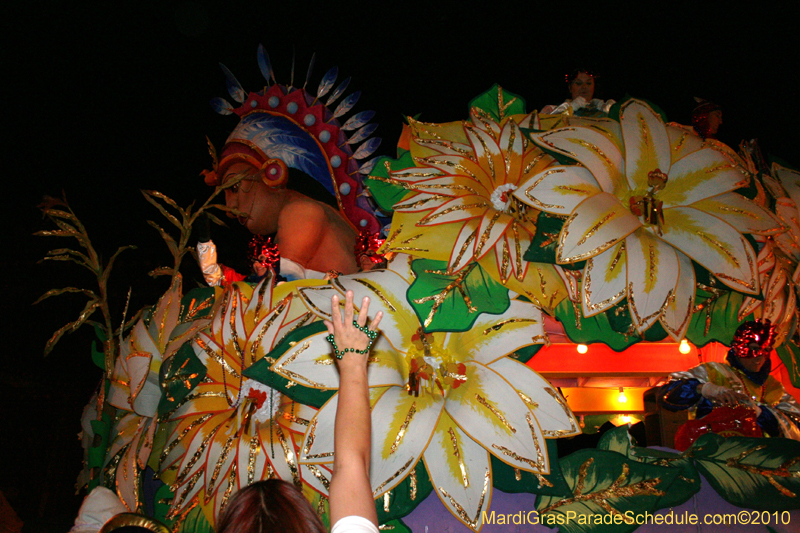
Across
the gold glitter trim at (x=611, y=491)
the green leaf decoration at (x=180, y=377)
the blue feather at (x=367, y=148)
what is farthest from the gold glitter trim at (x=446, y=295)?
the blue feather at (x=367, y=148)

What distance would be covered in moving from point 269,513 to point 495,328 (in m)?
0.71

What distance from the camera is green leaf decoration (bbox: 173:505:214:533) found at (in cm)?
132

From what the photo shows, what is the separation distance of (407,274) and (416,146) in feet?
1.12

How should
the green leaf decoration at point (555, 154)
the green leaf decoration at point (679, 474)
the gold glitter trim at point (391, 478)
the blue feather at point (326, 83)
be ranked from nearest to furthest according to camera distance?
the gold glitter trim at point (391, 478), the green leaf decoration at point (679, 474), the green leaf decoration at point (555, 154), the blue feather at point (326, 83)

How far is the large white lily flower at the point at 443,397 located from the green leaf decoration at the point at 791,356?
761 mm

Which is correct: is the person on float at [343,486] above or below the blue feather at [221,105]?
below

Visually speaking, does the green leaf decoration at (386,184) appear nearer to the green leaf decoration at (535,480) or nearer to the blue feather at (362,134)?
the green leaf decoration at (535,480)

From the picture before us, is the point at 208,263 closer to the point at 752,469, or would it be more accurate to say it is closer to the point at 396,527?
the point at 396,527

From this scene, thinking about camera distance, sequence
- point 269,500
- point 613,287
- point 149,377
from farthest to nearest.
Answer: point 149,377 < point 613,287 < point 269,500

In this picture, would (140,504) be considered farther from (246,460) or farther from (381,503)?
(381,503)

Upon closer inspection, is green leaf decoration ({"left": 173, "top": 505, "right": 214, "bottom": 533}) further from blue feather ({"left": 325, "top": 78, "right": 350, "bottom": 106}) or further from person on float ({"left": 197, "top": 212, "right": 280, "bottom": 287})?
blue feather ({"left": 325, "top": 78, "right": 350, "bottom": 106})

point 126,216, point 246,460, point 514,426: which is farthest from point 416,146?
point 126,216

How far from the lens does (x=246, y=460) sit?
1.28 meters

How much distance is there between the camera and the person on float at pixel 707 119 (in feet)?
5.57
